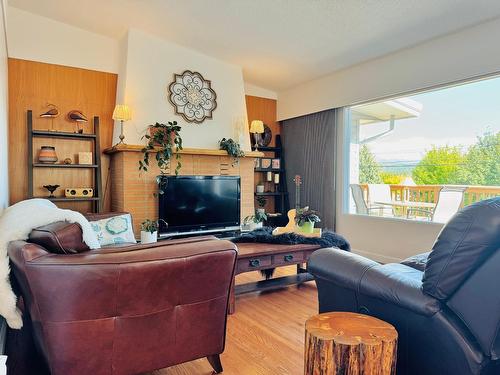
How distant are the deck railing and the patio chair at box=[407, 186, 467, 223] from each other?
5 centimetres

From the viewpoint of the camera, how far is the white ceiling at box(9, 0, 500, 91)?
337cm

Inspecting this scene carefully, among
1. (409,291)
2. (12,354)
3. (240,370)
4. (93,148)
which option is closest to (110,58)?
(93,148)

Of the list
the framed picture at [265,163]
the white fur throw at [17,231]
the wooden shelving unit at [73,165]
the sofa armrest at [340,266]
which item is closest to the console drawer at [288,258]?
the sofa armrest at [340,266]

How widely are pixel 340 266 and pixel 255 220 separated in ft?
9.19

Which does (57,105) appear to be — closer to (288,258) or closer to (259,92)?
(259,92)

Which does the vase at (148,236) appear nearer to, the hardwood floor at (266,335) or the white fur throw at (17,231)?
the hardwood floor at (266,335)

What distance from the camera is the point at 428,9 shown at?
325 cm

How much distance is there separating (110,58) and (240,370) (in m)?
4.39

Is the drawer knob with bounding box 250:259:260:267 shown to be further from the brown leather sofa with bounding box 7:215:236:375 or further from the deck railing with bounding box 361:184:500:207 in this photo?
the deck railing with bounding box 361:184:500:207

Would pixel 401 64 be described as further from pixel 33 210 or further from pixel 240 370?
pixel 33 210

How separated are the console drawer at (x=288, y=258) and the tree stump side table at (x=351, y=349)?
160cm

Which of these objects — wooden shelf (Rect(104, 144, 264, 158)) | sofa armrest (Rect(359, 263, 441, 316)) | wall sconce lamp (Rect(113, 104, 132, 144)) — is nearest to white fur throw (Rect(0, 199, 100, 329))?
sofa armrest (Rect(359, 263, 441, 316))

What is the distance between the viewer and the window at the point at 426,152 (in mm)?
3664

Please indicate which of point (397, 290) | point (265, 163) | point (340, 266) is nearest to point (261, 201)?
point (265, 163)
